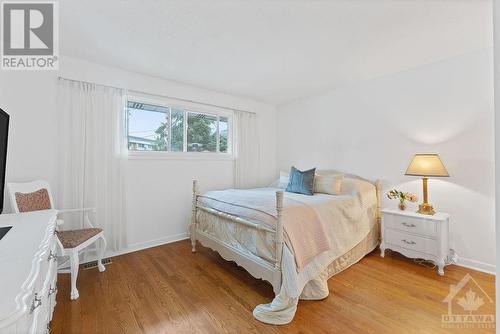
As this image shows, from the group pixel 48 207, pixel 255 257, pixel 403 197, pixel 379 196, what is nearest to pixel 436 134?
pixel 403 197

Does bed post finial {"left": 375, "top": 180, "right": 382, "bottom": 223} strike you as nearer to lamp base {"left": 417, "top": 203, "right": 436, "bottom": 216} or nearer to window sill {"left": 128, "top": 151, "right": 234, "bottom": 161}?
lamp base {"left": 417, "top": 203, "right": 436, "bottom": 216}

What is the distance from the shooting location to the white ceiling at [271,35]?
177 centimetres

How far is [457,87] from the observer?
8.39 feet

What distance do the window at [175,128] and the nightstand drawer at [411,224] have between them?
8.76 feet

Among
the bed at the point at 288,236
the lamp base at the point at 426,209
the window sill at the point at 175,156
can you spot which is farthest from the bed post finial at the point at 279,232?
the window sill at the point at 175,156

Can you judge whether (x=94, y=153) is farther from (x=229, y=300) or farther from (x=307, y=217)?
(x=307, y=217)

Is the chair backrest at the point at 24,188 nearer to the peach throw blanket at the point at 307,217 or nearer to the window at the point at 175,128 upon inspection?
the window at the point at 175,128

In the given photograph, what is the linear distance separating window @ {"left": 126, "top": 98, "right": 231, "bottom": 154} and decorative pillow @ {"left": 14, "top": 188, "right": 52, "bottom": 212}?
1.09m

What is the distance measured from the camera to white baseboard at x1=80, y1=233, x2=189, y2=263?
8.91ft

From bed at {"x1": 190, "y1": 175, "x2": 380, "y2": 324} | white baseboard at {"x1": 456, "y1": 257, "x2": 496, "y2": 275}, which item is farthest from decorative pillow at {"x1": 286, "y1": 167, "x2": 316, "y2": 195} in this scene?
white baseboard at {"x1": 456, "y1": 257, "x2": 496, "y2": 275}

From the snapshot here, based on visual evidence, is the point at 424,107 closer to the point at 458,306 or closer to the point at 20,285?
the point at 458,306

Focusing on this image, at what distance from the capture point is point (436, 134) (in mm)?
2699

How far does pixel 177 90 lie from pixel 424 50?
10.2ft

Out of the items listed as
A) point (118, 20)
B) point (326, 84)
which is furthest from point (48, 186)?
point (326, 84)
